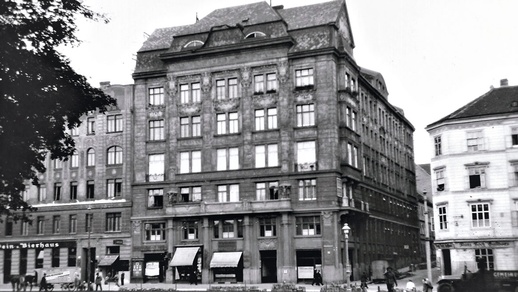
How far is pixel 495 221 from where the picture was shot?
58.8m

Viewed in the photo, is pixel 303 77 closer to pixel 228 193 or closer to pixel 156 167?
pixel 228 193

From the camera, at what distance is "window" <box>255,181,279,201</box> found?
212 ft

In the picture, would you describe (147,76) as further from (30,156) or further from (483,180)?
(30,156)

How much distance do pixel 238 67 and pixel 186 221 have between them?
16.4 metres

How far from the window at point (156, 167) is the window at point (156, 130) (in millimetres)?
1915

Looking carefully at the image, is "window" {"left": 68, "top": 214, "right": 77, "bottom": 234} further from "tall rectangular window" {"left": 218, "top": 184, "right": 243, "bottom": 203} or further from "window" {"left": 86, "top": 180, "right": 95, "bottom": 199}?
"tall rectangular window" {"left": 218, "top": 184, "right": 243, "bottom": 203}

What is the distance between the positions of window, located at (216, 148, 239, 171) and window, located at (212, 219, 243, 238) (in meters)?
5.39

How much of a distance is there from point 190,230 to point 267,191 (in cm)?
903

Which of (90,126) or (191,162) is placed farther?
(90,126)

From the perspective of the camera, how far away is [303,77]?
65250 millimetres

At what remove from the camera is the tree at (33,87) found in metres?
25.4

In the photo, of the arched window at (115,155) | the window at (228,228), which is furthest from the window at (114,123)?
the window at (228,228)

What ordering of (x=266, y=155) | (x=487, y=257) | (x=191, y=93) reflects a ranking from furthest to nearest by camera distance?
1. (x=191, y=93)
2. (x=266, y=155)
3. (x=487, y=257)

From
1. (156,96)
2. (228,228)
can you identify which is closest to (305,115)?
(228,228)
